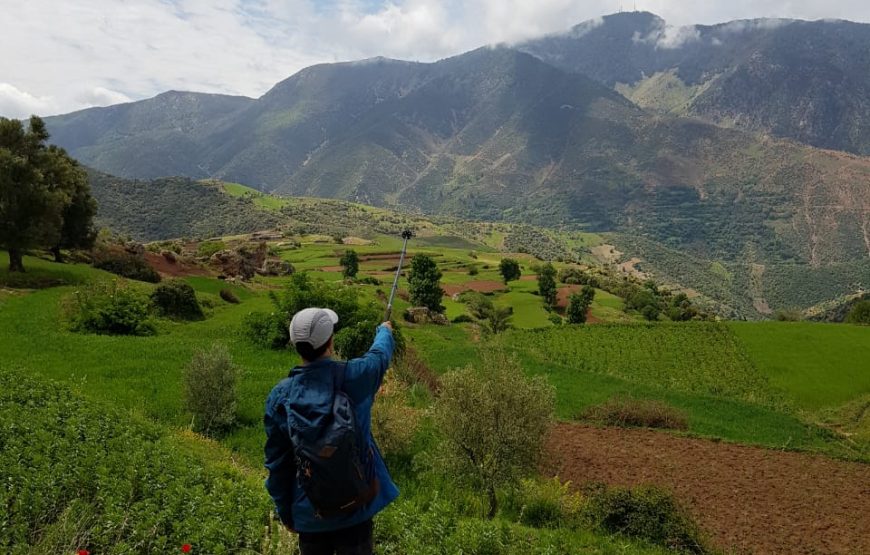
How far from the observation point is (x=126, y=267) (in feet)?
144

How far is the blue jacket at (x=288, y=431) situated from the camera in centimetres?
488

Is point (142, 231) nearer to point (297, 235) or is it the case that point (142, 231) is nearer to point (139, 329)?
point (297, 235)

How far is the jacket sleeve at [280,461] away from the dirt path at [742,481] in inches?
591

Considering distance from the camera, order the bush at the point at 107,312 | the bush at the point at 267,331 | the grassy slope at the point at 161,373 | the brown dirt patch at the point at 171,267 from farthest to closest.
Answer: the brown dirt patch at the point at 171,267 → the bush at the point at 267,331 → the bush at the point at 107,312 → the grassy slope at the point at 161,373

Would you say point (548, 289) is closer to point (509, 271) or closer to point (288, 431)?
point (509, 271)

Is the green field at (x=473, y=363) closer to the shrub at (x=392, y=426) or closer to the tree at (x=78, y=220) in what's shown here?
the shrub at (x=392, y=426)

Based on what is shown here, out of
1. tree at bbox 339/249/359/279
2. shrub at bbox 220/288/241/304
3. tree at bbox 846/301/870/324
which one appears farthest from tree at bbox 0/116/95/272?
tree at bbox 846/301/870/324

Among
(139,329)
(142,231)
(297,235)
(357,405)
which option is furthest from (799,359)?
(142,231)

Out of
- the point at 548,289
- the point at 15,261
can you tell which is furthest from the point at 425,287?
the point at 15,261

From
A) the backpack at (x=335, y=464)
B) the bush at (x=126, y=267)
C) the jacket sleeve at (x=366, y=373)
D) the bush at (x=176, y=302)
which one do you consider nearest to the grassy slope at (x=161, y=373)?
the bush at (x=176, y=302)

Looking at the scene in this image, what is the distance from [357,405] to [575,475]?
1934 cm

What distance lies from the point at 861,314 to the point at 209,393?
82.8m

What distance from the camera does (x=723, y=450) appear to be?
93.8ft

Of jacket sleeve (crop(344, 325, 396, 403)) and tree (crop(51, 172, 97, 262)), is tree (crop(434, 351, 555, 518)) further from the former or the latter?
tree (crop(51, 172, 97, 262))
